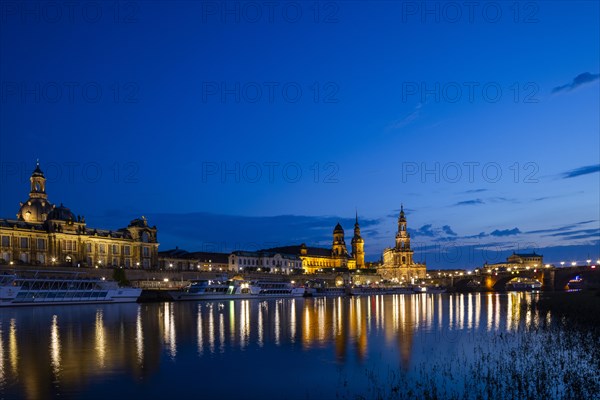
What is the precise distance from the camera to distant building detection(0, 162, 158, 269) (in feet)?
405

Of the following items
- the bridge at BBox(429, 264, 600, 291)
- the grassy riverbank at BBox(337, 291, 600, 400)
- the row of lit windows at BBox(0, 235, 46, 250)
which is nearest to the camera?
the grassy riverbank at BBox(337, 291, 600, 400)

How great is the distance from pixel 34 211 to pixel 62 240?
45.7 ft

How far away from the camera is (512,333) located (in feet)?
127

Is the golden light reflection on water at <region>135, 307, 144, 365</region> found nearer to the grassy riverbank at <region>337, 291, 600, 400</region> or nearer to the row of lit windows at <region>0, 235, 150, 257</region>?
the grassy riverbank at <region>337, 291, 600, 400</region>

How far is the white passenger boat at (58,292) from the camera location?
79875mm

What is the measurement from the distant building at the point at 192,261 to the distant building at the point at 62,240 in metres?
11.8

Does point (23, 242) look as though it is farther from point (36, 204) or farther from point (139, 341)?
point (139, 341)

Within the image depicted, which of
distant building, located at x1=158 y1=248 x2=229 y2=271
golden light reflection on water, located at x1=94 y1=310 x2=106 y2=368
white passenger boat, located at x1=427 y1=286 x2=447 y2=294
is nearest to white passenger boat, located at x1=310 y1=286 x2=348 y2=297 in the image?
distant building, located at x1=158 y1=248 x2=229 y2=271

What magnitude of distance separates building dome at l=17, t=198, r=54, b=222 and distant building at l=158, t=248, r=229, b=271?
36128mm

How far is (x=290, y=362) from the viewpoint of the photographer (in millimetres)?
29141

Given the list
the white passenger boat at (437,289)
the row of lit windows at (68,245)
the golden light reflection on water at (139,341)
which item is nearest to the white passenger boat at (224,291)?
the row of lit windows at (68,245)

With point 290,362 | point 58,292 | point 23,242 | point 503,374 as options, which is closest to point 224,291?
point 58,292

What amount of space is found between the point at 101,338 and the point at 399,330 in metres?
21.5

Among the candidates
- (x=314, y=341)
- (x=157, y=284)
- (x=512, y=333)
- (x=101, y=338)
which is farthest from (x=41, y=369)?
(x=157, y=284)
